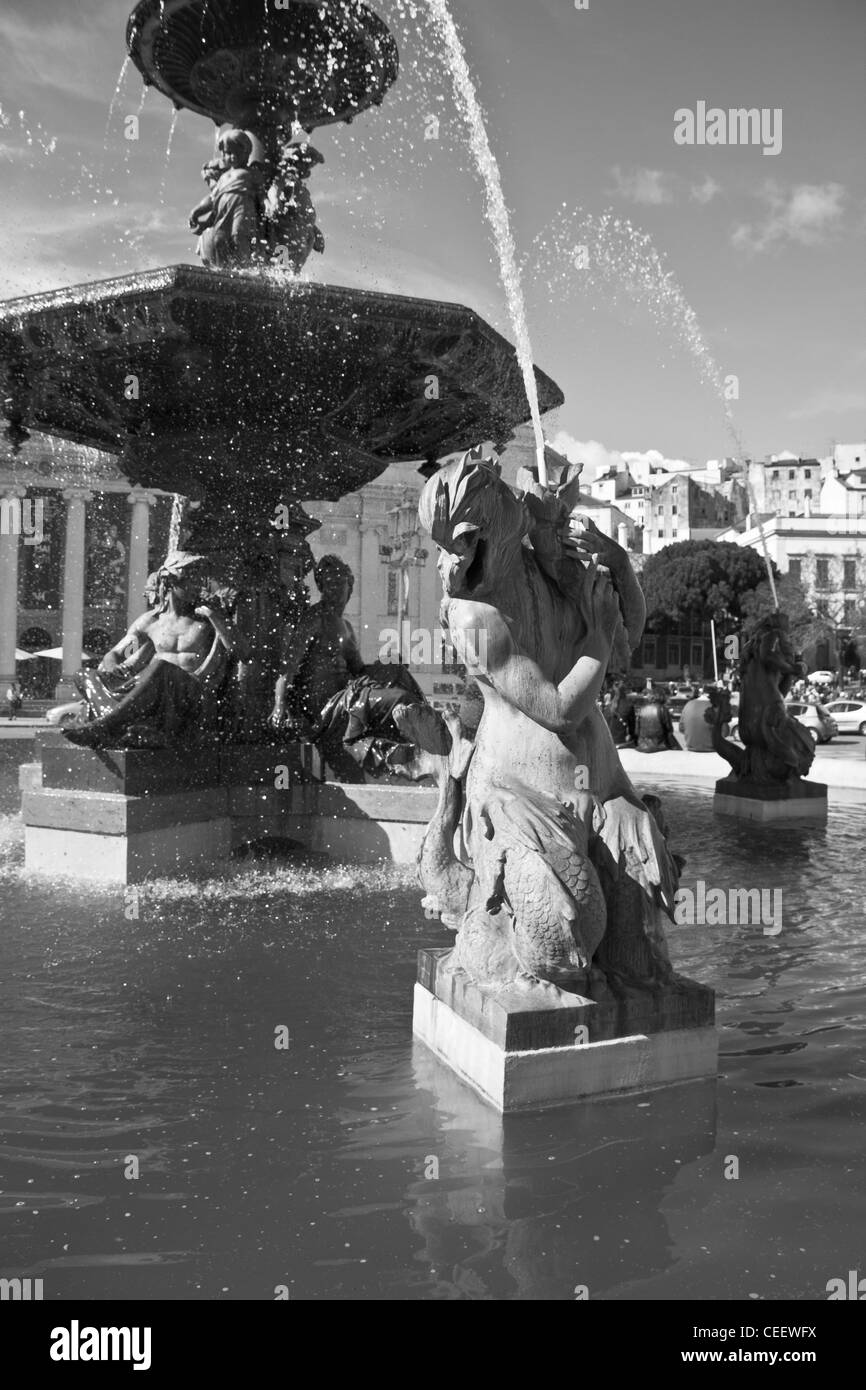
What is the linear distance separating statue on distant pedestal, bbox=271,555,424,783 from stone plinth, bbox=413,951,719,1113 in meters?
4.77

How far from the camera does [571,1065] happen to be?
342 centimetres

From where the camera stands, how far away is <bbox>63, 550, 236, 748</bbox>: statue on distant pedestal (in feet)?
25.0

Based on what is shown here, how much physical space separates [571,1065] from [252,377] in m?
6.42

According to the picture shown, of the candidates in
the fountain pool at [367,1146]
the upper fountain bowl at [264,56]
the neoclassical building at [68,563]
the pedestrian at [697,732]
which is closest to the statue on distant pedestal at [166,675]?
the fountain pool at [367,1146]

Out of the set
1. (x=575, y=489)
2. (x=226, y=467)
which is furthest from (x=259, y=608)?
(x=575, y=489)

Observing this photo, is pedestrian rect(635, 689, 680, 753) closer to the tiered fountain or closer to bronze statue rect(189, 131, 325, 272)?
the tiered fountain

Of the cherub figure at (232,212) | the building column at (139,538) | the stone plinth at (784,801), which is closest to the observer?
the cherub figure at (232,212)

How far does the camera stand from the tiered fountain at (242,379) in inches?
289

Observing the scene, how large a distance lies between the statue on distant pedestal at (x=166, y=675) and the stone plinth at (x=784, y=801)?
199 inches

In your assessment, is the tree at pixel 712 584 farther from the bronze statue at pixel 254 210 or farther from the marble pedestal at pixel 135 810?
the marble pedestal at pixel 135 810

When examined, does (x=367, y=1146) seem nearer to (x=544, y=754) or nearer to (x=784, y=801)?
(x=544, y=754)

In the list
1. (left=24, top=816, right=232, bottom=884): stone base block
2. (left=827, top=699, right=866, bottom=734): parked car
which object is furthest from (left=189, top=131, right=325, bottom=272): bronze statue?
(left=827, top=699, right=866, bottom=734): parked car
